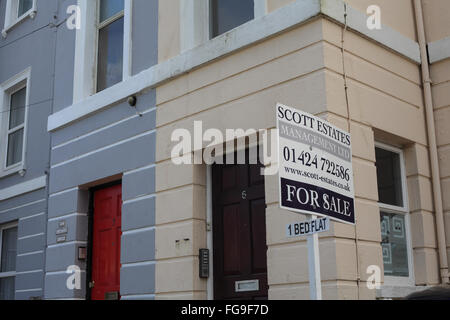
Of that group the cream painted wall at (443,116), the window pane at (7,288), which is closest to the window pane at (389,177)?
the cream painted wall at (443,116)

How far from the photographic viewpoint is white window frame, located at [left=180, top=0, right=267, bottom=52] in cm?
762

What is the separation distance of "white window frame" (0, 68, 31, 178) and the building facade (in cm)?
177

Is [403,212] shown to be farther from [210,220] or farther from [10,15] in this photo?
[10,15]

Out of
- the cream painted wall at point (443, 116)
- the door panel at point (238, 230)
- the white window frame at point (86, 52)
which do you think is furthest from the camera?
the white window frame at point (86, 52)

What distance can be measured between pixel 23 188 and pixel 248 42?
18.3 ft

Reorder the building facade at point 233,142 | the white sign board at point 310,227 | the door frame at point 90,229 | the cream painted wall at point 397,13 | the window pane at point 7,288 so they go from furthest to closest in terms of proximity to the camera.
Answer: the window pane at point 7,288 < the door frame at point 90,229 < the cream painted wall at point 397,13 < the building facade at point 233,142 < the white sign board at point 310,227

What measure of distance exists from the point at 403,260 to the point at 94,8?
5.90m

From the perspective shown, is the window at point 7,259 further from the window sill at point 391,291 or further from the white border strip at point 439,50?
the white border strip at point 439,50

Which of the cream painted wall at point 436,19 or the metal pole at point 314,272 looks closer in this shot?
the metal pole at point 314,272

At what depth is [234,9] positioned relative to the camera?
7.60 meters

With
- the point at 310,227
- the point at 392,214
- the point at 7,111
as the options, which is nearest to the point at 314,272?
the point at 310,227

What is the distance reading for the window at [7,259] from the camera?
10.9 m

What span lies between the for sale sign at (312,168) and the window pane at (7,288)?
785 centimetres
